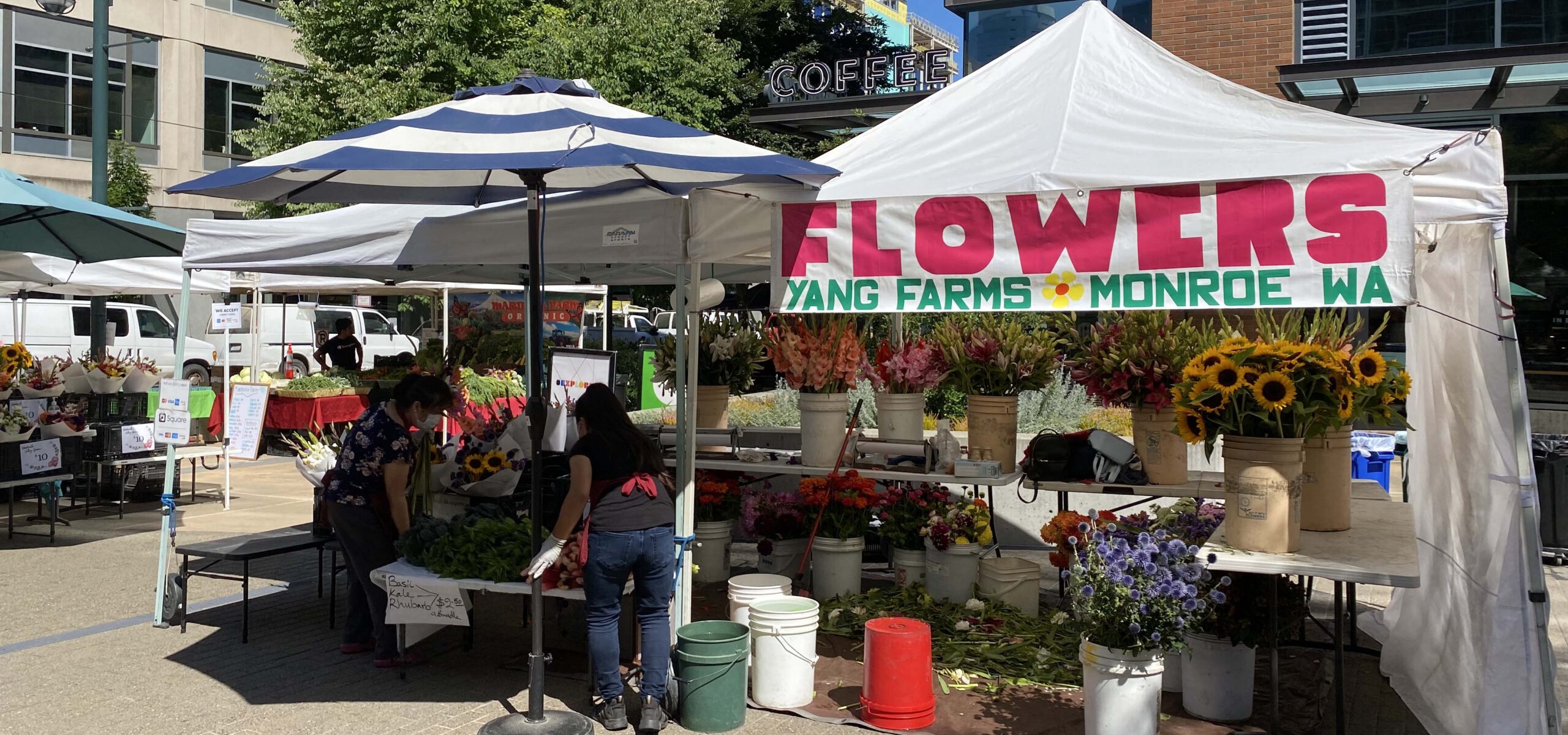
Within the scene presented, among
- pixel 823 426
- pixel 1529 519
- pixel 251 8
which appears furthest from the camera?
pixel 251 8

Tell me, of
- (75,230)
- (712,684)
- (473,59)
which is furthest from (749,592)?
(473,59)

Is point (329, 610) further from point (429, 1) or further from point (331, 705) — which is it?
point (429, 1)

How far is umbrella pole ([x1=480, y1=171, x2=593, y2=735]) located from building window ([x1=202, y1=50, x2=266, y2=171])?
29234 mm

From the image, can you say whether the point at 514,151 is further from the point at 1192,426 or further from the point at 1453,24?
the point at 1453,24

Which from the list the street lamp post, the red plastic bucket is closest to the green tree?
the street lamp post

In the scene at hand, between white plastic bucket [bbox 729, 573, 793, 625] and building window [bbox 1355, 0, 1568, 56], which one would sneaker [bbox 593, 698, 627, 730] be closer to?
white plastic bucket [bbox 729, 573, 793, 625]

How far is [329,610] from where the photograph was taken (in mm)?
7145

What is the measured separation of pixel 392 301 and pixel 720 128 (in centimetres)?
1790

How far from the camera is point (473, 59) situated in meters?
19.4

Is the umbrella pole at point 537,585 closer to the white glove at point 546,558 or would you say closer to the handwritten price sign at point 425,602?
the white glove at point 546,558

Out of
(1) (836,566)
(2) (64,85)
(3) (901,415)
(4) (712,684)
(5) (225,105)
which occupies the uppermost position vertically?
(5) (225,105)

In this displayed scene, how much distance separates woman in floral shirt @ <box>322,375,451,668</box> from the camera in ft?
19.6

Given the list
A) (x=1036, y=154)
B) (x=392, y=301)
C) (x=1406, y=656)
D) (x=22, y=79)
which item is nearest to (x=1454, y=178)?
(x=1036, y=154)

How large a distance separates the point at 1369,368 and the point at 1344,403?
49 cm
